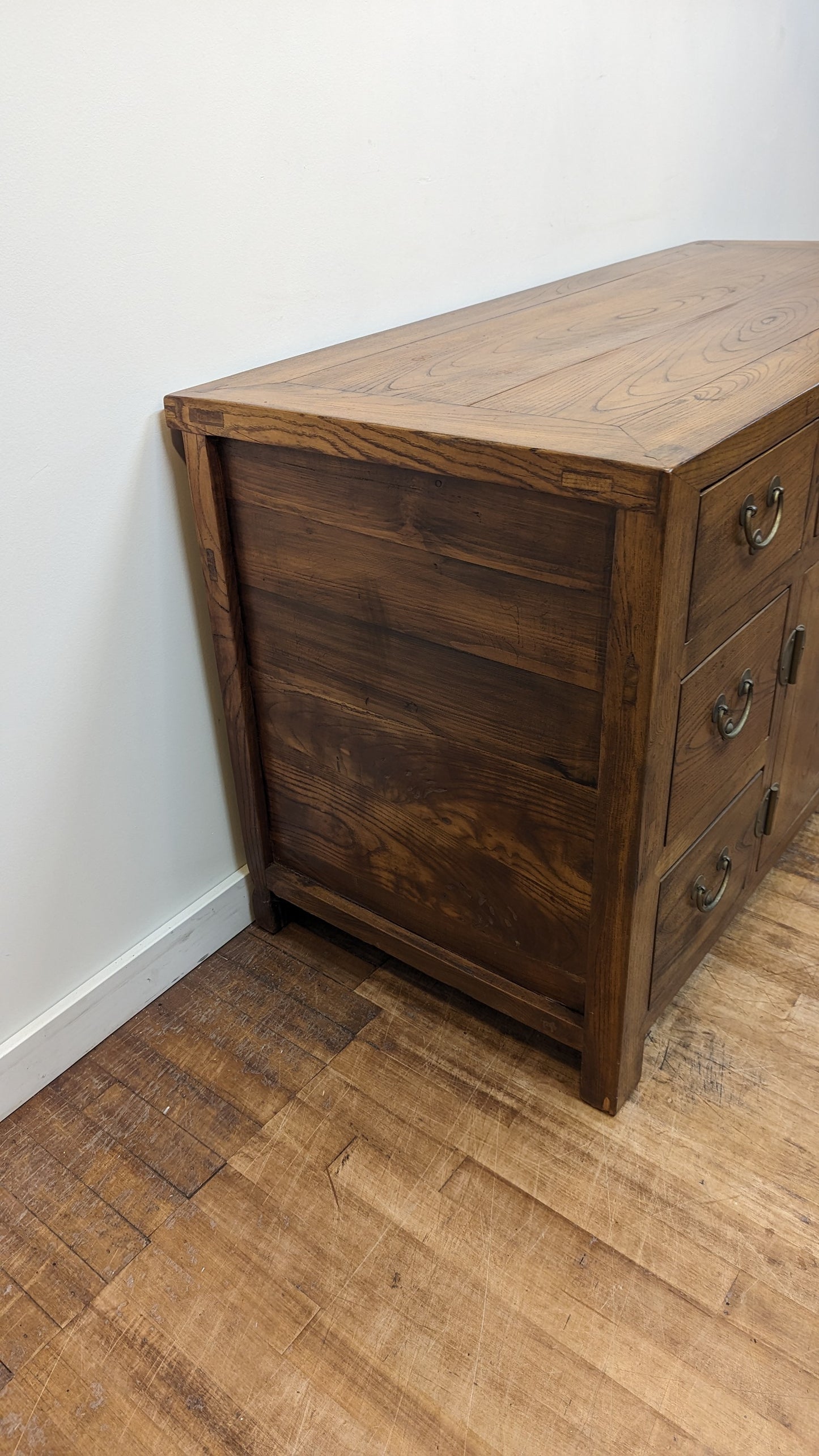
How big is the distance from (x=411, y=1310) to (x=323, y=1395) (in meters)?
0.10

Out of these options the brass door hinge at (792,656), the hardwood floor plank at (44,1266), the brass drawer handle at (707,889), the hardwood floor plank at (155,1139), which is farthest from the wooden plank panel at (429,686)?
the hardwood floor plank at (44,1266)

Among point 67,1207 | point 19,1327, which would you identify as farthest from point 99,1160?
point 19,1327

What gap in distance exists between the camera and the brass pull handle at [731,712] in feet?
3.20

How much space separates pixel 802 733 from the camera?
1271mm

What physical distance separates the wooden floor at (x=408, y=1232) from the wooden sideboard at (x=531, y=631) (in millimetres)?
85

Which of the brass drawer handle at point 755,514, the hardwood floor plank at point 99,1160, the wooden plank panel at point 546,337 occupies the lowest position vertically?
the hardwood floor plank at point 99,1160

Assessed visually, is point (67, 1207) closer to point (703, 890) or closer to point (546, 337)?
point (703, 890)

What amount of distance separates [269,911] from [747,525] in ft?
2.51

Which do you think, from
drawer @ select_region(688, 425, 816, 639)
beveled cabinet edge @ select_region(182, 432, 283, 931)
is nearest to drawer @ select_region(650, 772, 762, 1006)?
drawer @ select_region(688, 425, 816, 639)

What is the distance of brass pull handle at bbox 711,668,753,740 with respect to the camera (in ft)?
3.20

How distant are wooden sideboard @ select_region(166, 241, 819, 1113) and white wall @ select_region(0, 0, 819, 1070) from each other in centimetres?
7

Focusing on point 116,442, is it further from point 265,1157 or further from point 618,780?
point 265,1157

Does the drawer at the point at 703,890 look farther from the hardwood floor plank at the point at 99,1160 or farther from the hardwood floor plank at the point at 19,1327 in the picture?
the hardwood floor plank at the point at 19,1327

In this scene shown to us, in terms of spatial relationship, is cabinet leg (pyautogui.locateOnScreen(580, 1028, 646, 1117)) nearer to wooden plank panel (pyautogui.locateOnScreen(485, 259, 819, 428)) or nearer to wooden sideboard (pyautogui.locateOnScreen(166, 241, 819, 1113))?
wooden sideboard (pyautogui.locateOnScreen(166, 241, 819, 1113))
